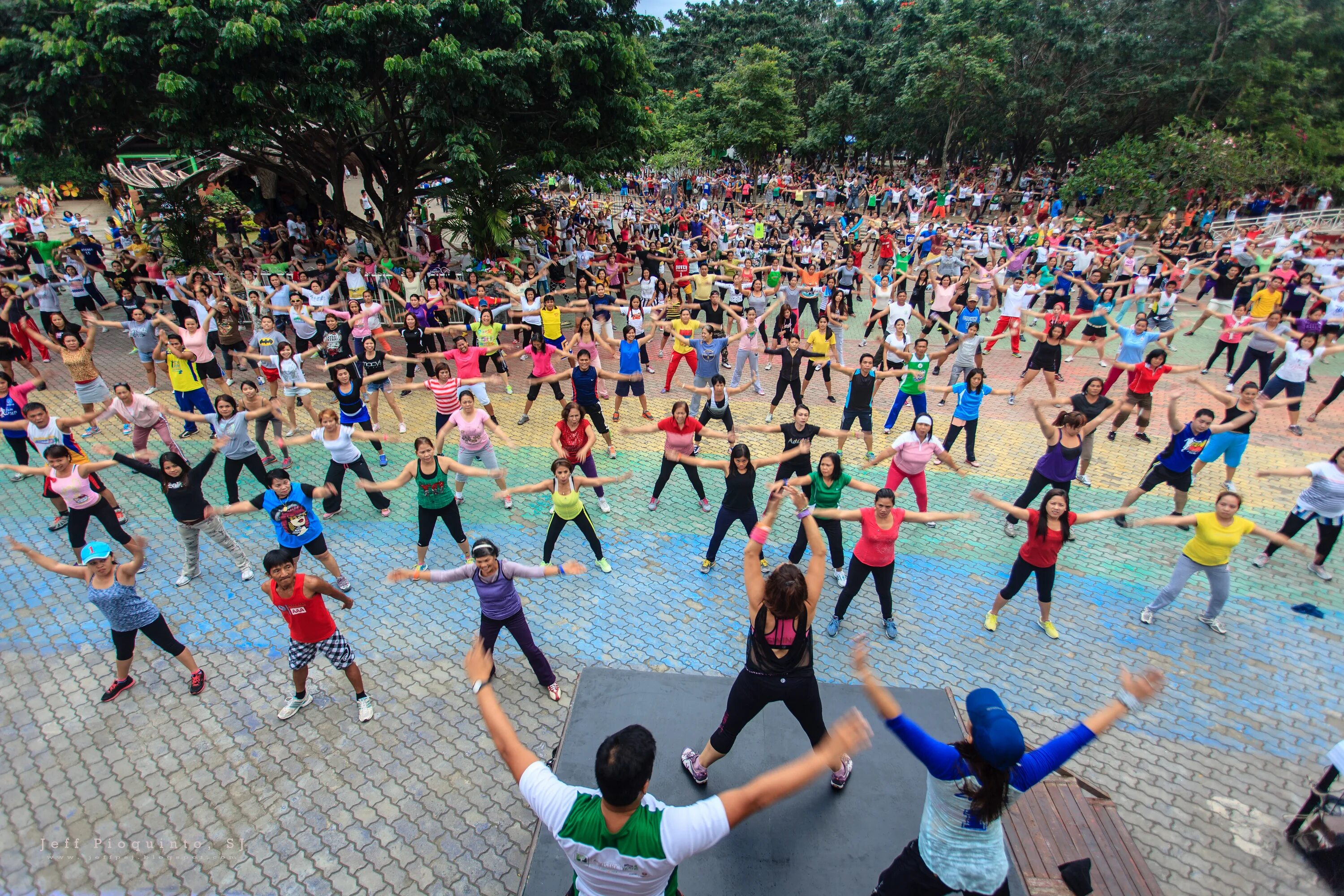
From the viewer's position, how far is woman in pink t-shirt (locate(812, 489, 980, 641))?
5.23m

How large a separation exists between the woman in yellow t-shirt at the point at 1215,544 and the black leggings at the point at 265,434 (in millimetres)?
9028

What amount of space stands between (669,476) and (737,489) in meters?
1.51

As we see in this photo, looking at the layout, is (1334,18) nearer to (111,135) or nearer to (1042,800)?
(1042,800)

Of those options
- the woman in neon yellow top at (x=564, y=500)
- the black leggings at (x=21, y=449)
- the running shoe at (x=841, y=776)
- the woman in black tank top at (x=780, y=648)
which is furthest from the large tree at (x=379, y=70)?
the running shoe at (x=841, y=776)

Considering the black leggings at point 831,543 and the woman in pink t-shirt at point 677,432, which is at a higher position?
the woman in pink t-shirt at point 677,432

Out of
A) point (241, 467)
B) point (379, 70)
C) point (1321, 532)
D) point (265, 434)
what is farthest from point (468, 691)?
point (379, 70)

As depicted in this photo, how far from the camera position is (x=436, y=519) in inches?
253

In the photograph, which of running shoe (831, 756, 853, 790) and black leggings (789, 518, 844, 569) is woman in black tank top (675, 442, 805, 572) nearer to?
black leggings (789, 518, 844, 569)

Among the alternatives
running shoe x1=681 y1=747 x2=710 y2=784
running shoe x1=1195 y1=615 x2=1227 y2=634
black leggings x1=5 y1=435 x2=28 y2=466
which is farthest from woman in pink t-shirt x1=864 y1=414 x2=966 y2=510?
black leggings x1=5 y1=435 x2=28 y2=466

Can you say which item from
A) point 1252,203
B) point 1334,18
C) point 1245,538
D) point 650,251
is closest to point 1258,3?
point 1334,18

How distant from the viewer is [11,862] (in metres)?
4.01

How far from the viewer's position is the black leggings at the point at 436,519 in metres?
6.23

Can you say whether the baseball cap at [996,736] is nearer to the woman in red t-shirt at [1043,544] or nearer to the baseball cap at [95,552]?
the woman in red t-shirt at [1043,544]

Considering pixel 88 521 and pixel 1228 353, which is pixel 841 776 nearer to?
pixel 88 521
